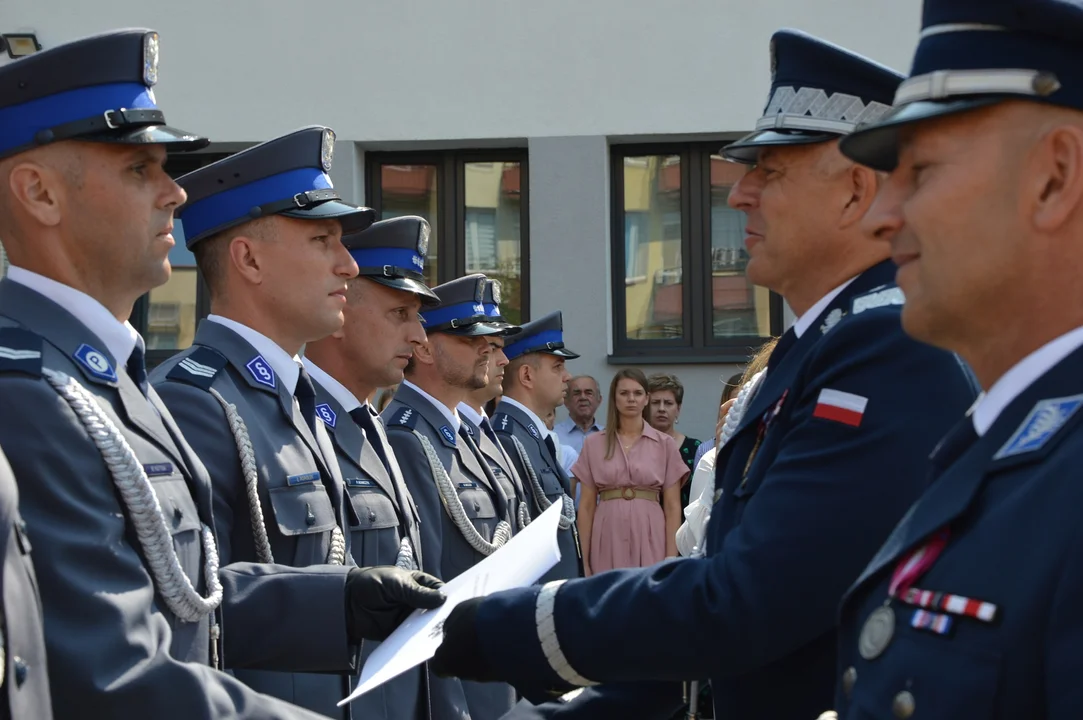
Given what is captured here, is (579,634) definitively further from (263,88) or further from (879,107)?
(263,88)

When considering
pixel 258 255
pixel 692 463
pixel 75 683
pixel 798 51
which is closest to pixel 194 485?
pixel 75 683

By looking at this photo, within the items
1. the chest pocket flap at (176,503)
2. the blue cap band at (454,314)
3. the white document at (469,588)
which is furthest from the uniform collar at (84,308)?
the blue cap band at (454,314)

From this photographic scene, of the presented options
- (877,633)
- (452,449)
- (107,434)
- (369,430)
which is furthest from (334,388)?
(877,633)

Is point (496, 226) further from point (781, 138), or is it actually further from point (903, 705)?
point (903, 705)

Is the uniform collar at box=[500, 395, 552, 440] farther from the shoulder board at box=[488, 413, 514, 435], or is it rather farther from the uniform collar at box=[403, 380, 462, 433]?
the uniform collar at box=[403, 380, 462, 433]

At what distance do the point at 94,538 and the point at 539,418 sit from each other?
7.12m

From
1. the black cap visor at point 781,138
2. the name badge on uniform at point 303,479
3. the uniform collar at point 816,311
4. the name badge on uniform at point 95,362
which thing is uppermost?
the black cap visor at point 781,138

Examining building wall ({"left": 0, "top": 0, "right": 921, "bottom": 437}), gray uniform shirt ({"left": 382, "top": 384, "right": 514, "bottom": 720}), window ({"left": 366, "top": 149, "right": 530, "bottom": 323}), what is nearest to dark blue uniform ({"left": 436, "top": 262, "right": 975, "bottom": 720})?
gray uniform shirt ({"left": 382, "top": 384, "right": 514, "bottom": 720})

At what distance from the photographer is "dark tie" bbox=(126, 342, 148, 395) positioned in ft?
9.17

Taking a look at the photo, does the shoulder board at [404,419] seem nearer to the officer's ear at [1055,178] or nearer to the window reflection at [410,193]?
the officer's ear at [1055,178]

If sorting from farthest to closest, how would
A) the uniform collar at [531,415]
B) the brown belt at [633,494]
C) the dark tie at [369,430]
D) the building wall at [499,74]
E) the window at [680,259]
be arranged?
the window at [680,259] < the building wall at [499,74] < the uniform collar at [531,415] < the brown belt at [633,494] < the dark tie at [369,430]

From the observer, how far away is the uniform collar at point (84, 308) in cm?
266

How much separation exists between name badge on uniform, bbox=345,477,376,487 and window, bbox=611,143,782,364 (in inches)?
285

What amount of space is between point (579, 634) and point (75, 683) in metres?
0.87
